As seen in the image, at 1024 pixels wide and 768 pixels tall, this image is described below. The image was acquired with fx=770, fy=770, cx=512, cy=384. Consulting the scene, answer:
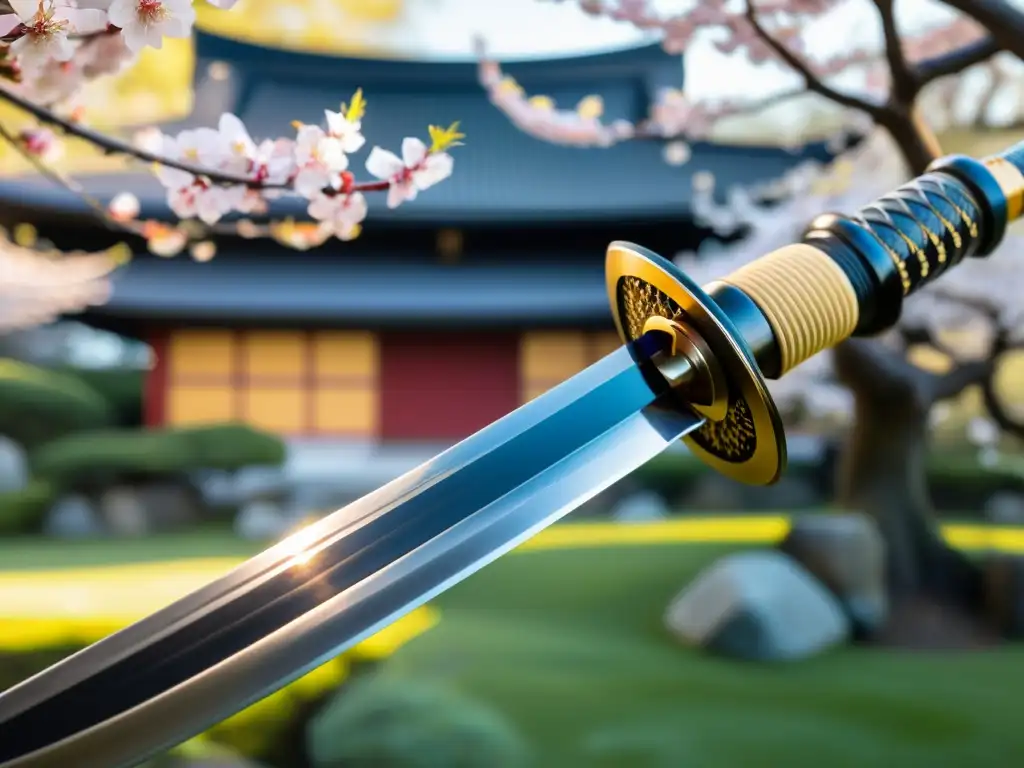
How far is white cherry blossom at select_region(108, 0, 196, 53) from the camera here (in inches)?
32.1

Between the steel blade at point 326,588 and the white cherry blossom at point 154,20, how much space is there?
A: 0.56m

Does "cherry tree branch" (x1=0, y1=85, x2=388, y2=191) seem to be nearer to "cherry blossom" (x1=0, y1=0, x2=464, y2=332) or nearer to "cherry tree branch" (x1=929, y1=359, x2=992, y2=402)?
"cherry blossom" (x1=0, y1=0, x2=464, y2=332)

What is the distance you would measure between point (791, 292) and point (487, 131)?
13126mm

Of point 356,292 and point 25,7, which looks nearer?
point 25,7

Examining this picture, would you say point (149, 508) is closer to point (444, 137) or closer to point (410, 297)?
point (410, 297)

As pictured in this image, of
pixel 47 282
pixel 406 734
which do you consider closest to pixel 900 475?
pixel 406 734

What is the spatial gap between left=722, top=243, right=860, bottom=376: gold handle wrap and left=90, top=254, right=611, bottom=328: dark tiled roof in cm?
985

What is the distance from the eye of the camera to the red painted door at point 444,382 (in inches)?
459

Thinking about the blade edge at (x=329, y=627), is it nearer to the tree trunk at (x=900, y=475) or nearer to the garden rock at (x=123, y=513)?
the tree trunk at (x=900, y=475)

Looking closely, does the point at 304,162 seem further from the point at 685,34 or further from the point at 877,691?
the point at 877,691

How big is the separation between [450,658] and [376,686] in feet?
3.11

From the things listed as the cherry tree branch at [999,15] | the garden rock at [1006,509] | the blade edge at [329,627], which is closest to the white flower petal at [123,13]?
the blade edge at [329,627]

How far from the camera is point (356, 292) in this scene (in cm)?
1123

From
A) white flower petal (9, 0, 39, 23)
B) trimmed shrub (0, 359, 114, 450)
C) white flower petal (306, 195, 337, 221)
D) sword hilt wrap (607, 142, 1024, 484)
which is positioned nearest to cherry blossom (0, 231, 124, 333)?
trimmed shrub (0, 359, 114, 450)
